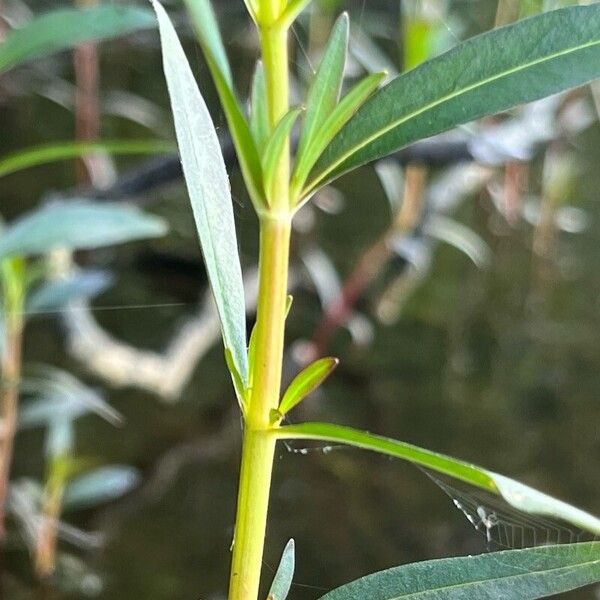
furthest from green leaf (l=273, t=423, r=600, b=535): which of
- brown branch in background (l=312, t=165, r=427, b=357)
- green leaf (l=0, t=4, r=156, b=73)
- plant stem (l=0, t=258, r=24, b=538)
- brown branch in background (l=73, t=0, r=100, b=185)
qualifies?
brown branch in background (l=73, t=0, r=100, b=185)

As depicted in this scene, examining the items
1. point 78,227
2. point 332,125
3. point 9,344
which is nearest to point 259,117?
point 332,125

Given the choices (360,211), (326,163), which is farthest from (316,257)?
(326,163)

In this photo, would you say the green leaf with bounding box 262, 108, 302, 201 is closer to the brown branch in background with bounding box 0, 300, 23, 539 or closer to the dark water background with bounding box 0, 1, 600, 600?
the dark water background with bounding box 0, 1, 600, 600

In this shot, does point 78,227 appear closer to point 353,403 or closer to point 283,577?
point 283,577

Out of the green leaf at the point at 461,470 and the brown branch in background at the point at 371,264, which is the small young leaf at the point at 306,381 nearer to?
the green leaf at the point at 461,470

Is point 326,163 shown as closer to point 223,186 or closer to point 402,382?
point 223,186
